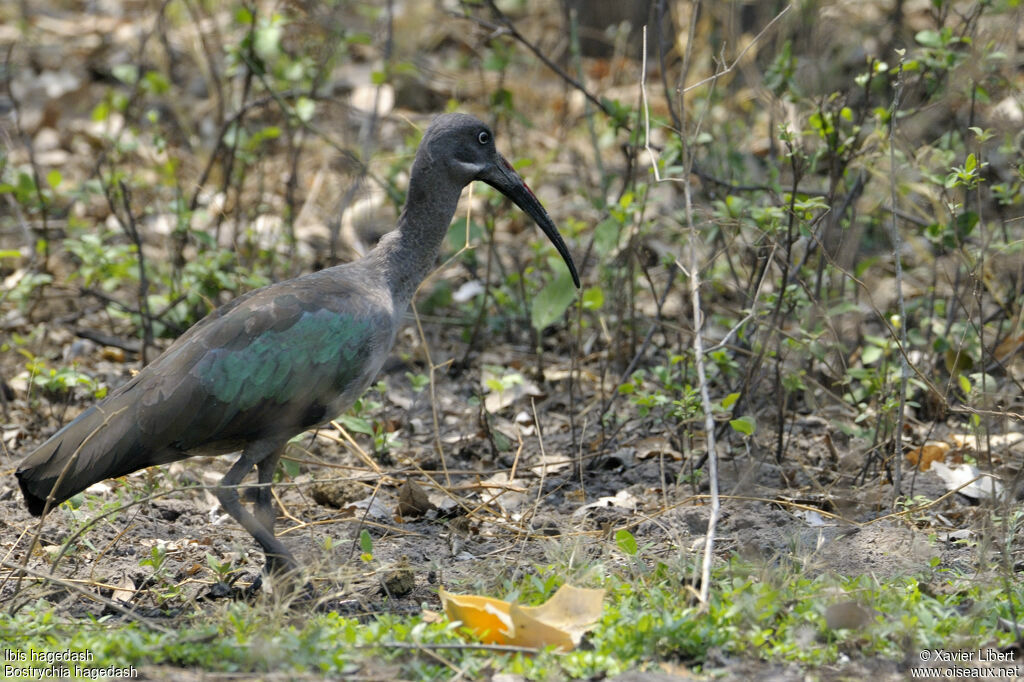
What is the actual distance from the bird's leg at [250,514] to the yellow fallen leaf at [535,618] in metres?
0.85

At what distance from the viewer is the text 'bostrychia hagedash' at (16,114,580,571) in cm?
441

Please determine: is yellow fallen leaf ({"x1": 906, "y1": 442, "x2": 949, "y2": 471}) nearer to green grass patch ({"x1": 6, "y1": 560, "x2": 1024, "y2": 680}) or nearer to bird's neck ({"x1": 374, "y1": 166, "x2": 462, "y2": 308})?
green grass patch ({"x1": 6, "y1": 560, "x2": 1024, "y2": 680})

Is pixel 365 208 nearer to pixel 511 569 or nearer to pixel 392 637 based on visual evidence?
pixel 511 569

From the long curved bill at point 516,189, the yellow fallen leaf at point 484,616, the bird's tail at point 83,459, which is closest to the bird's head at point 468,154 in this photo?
the long curved bill at point 516,189

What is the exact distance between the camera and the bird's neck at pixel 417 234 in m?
5.07

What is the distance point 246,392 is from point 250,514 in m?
0.51

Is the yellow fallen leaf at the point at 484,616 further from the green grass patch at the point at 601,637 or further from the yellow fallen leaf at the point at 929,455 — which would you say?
the yellow fallen leaf at the point at 929,455

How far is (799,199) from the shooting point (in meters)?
5.34

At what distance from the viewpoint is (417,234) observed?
201 inches

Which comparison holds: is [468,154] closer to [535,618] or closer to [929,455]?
[535,618]

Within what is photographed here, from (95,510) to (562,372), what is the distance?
112 inches

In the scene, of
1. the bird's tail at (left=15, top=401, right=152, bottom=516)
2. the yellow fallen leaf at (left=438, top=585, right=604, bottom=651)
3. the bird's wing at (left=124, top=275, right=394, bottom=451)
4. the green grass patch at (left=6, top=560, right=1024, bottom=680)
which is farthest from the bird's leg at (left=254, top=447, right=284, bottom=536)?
the yellow fallen leaf at (left=438, top=585, right=604, bottom=651)

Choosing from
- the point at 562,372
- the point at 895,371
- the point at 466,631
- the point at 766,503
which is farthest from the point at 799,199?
the point at 466,631

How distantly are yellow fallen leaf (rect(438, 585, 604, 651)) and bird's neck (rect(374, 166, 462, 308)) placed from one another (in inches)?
66.1
